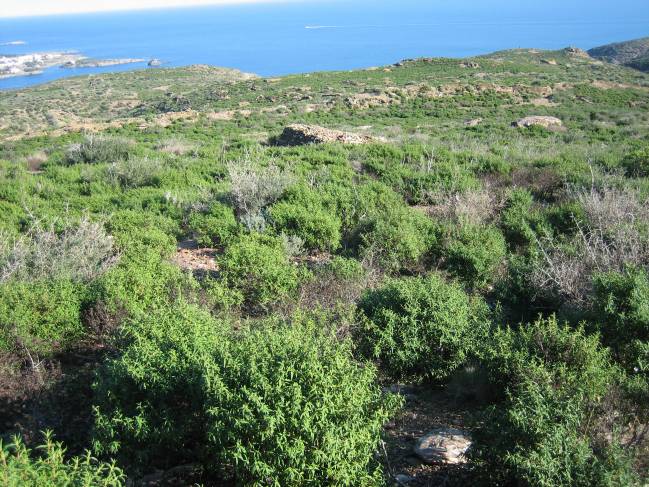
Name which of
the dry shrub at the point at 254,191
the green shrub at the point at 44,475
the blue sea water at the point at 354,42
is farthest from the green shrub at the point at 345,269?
the blue sea water at the point at 354,42

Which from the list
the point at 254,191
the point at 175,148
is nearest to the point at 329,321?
the point at 254,191

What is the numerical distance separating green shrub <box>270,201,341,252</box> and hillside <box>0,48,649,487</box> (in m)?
0.04

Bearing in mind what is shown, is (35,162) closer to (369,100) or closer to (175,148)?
(175,148)

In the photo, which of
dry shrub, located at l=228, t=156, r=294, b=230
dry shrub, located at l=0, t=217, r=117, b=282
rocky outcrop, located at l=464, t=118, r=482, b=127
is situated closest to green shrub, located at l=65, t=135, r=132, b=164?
dry shrub, located at l=228, t=156, r=294, b=230

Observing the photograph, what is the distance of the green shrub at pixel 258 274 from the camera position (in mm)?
6801

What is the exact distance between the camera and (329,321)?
18.7 ft

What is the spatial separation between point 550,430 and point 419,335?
2235mm

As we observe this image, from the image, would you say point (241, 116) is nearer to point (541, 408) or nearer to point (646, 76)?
point (541, 408)

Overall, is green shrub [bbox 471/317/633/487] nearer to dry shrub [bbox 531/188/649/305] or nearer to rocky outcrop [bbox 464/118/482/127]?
dry shrub [bbox 531/188/649/305]

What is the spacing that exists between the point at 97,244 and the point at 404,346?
182 inches

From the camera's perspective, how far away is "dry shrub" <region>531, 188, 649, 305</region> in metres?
6.64

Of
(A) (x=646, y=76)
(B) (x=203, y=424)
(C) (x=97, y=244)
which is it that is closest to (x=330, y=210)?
(C) (x=97, y=244)

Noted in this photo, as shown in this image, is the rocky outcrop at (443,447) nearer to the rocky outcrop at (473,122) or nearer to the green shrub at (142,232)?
the green shrub at (142,232)

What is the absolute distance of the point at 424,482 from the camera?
408 centimetres
